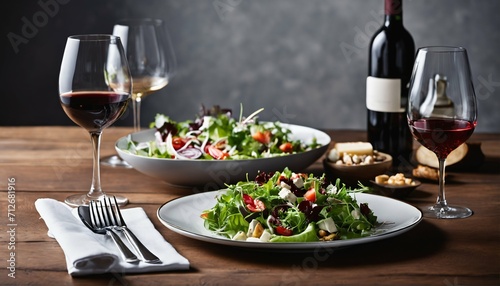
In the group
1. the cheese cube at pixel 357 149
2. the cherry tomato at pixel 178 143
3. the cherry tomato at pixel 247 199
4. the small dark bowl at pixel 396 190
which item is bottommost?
the small dark bowl at pixel 396 190

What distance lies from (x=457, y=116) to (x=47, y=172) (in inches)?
40.5

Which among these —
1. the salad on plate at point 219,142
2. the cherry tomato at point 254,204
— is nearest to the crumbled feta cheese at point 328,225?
the cherry tomato at point 254,204

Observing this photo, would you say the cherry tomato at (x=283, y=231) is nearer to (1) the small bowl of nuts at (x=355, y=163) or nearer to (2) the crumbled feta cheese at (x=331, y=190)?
(2) the crumbled feta cheese at (x=331, y=190)

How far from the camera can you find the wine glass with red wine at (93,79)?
1540 millimetres

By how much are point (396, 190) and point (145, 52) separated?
814 millimetres

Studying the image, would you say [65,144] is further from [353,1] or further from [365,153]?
[353,1]

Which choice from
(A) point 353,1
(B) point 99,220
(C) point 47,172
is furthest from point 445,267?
(A) point 353,1

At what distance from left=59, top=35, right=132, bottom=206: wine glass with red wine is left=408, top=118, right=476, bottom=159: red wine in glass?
61 cm

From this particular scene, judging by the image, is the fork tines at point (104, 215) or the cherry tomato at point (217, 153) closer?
the fork tines at point (104, 215)

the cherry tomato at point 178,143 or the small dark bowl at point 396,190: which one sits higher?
the cherry tomato at point 178,143

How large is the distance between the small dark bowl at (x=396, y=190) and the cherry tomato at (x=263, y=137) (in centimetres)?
35

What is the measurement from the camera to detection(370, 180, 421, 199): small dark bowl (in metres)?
1.63

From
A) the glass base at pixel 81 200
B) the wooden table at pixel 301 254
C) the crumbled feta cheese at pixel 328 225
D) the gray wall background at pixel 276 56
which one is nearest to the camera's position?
the wooden table at pixel 301 254

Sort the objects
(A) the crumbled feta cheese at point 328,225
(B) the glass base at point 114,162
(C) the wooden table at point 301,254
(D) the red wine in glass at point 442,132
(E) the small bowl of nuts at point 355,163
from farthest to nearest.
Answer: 1. (B) the glass base at point 114,162
2. (E) the small bowl of nuts at point 355,163
3. (D) the red wine in glass at point 442,132
4. (A) the crumbled feta cheese at point 328,225
5. (C) the wooden table at point 301,254
